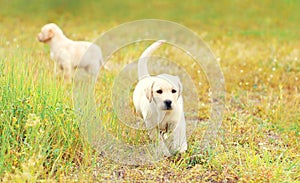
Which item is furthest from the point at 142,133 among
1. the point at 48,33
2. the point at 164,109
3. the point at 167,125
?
the point at 48,33

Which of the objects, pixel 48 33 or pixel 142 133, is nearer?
pixel 142 133

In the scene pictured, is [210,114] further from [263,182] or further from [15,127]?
[15,127]

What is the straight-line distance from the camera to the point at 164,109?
3969 mm

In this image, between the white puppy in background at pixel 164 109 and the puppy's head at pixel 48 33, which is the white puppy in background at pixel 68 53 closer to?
the puppy's head at pixel 48 33

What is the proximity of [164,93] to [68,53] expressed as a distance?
3.07 metres

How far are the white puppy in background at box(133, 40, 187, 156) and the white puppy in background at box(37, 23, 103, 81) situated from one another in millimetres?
2461

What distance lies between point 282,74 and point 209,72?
1.03 meters

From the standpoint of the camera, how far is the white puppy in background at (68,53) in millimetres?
6664

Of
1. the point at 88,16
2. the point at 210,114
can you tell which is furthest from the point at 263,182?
the point at 88,16

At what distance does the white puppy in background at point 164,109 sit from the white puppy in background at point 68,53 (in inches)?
96.9

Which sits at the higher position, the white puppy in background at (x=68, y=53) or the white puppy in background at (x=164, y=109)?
the white puppy in background at (x=68, y=53)

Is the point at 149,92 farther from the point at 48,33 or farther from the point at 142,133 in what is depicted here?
the point at 48,33

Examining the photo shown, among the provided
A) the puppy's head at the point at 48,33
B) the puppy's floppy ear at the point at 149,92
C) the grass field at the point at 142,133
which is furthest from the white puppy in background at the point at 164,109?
the puppy's head at the point at 48,33

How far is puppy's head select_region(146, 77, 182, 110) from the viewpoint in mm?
3924
